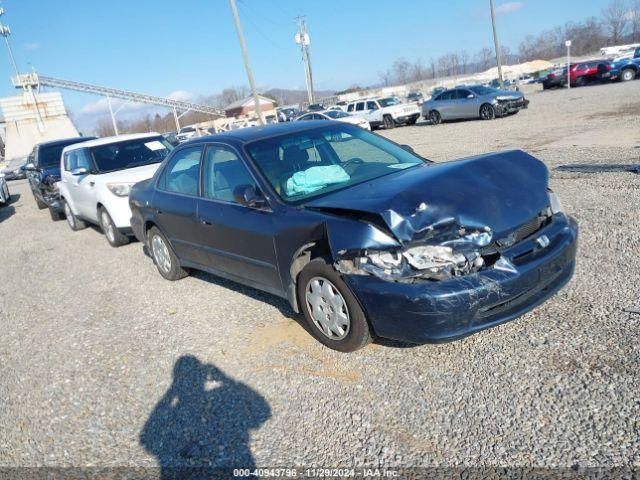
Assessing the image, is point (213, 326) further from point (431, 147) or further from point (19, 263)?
point (431, 147)

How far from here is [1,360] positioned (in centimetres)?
463

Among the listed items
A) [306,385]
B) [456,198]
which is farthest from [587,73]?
[306,385]

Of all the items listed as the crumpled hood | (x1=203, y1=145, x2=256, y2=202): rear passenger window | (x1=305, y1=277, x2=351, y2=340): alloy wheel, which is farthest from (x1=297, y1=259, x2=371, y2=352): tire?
(x1=203, y1=145, x2=256, y2=202): rear passenger window

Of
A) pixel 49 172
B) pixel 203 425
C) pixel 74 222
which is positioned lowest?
pixel 203 425

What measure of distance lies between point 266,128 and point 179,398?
2.67 metres

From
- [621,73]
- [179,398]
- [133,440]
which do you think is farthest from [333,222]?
[621,73]

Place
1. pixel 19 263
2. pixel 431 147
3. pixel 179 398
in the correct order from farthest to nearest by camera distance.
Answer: pixel 431 147 < pixel 19 263 < pixel 179 398

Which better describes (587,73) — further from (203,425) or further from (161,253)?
(203,425)

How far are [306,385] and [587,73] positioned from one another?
121 ft

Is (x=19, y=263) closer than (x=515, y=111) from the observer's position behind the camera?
Yes

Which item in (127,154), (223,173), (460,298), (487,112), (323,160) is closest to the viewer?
(460,298)

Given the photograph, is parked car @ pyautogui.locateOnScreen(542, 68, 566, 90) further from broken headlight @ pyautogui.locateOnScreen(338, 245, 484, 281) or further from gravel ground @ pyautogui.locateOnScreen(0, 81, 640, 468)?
broken headlight @ pyautogui.locateOnScreen(338, 245, 484, 281)

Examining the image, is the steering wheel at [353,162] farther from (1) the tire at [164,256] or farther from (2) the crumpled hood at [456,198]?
(1) the tire at [164,256]

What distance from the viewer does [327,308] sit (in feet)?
11.8
